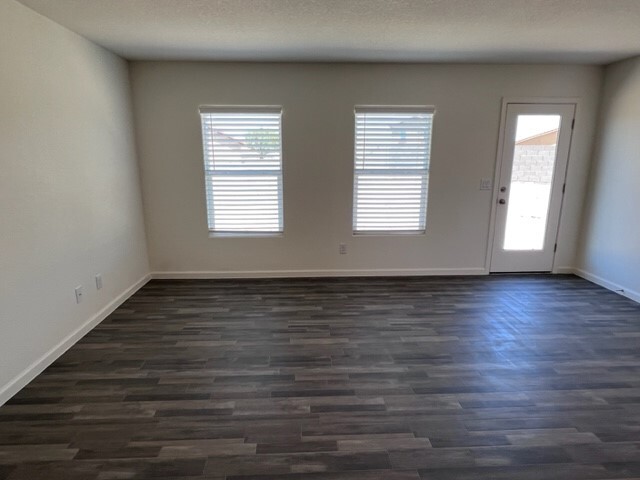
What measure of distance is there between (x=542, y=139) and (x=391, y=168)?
1852 millimetres

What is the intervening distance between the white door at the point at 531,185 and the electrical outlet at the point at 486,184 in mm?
107

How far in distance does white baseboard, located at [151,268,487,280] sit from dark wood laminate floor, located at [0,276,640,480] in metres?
0.81

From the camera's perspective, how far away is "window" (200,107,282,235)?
401 centimetres

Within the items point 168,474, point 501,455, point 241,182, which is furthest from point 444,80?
point 168,474

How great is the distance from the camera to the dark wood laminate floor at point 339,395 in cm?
171

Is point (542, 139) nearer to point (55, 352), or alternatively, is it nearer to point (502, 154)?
point (502, 154)

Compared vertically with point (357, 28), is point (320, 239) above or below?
below

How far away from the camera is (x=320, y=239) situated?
436 centimetres

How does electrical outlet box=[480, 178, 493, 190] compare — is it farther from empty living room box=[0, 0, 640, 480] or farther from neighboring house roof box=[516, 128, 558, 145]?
neighboring house roof box=[516, 128, 558, 145]

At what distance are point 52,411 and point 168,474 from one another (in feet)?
3.15

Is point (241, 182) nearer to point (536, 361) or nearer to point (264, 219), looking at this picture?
point (264, 219)

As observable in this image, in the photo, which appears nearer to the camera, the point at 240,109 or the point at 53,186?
the point at 53,186

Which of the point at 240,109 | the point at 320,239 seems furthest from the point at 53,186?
the point at 320,239

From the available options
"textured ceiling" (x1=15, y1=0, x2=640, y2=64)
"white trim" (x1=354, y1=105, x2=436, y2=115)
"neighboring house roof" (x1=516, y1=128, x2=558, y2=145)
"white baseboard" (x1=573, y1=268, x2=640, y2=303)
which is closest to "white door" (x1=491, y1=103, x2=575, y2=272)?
"neighboring house roof" (x1=516, y1=128, x2=558, y2=145)
